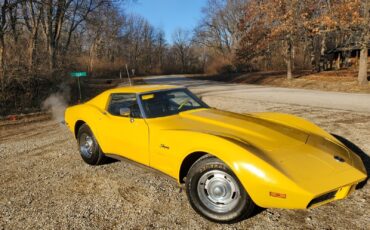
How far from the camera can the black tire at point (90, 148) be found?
500cm

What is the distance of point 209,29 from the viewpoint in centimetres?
5253

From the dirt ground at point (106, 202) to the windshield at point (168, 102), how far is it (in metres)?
0.82

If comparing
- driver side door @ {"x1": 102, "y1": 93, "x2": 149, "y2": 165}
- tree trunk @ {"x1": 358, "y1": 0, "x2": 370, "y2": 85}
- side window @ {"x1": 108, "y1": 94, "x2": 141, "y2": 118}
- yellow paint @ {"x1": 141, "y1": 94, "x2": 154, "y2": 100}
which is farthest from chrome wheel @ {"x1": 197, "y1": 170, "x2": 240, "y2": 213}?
tree trunk @ {"x1": 358, "y1": 0, "x2": 370, "y2": 85}

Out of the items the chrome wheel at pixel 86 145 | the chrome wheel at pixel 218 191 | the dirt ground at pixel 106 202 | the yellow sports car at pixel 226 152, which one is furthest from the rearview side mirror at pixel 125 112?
the chrome wheel at pixel 218 191

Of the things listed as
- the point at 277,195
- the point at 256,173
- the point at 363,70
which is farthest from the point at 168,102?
the point at 363,70

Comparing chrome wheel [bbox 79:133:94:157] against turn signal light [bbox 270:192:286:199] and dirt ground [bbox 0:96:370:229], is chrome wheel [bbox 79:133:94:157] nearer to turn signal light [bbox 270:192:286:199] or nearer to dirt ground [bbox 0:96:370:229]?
dirt ground [bbox 0:96:370:229]

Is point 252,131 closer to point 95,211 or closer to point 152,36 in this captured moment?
point 95,211

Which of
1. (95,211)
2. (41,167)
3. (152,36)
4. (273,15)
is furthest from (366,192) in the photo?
(152,36)

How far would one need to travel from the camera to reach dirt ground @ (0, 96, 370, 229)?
3.29 meters

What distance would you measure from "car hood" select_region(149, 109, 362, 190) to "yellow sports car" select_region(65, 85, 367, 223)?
1 cm

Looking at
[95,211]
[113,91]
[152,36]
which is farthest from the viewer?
[152,36]

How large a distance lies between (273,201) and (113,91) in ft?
10.8

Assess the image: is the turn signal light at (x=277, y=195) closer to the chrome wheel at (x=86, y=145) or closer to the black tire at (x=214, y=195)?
the black tire at (x=214, y=195)

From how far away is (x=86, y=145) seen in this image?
5.21 meters
